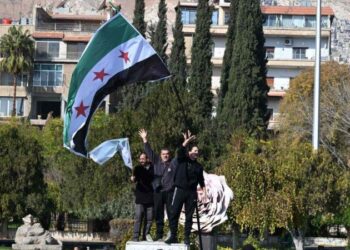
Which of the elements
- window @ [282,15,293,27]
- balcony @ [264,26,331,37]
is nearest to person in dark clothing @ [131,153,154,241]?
balcony @ [264,26,331,37]

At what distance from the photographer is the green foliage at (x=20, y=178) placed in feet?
169

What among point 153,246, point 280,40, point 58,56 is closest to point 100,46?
point 153,246

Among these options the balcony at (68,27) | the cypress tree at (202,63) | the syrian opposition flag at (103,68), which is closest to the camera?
the syrian opposition flag at (103,68)

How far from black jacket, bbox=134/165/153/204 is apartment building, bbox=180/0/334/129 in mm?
65884

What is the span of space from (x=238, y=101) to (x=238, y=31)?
4.54 m

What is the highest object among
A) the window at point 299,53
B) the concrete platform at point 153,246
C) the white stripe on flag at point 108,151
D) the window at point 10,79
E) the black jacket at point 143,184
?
the window at point 299,53

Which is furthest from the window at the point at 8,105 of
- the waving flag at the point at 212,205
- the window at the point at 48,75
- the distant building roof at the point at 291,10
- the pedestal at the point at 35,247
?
the waving flag at the point at 212,205

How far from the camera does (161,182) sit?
18.0m

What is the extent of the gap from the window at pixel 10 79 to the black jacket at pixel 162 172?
71.1 m

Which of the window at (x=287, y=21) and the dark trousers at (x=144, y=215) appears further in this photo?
the window at (x=287, y=21)

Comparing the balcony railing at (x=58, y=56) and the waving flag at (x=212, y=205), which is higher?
the balcony railing at (x=58, y=56)

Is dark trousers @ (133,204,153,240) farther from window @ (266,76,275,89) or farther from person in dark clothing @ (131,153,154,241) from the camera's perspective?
window @ (266,76,275,89)

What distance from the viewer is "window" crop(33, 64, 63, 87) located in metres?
88.6

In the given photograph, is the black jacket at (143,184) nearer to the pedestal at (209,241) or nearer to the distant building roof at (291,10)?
the pedestal at (209,241)
